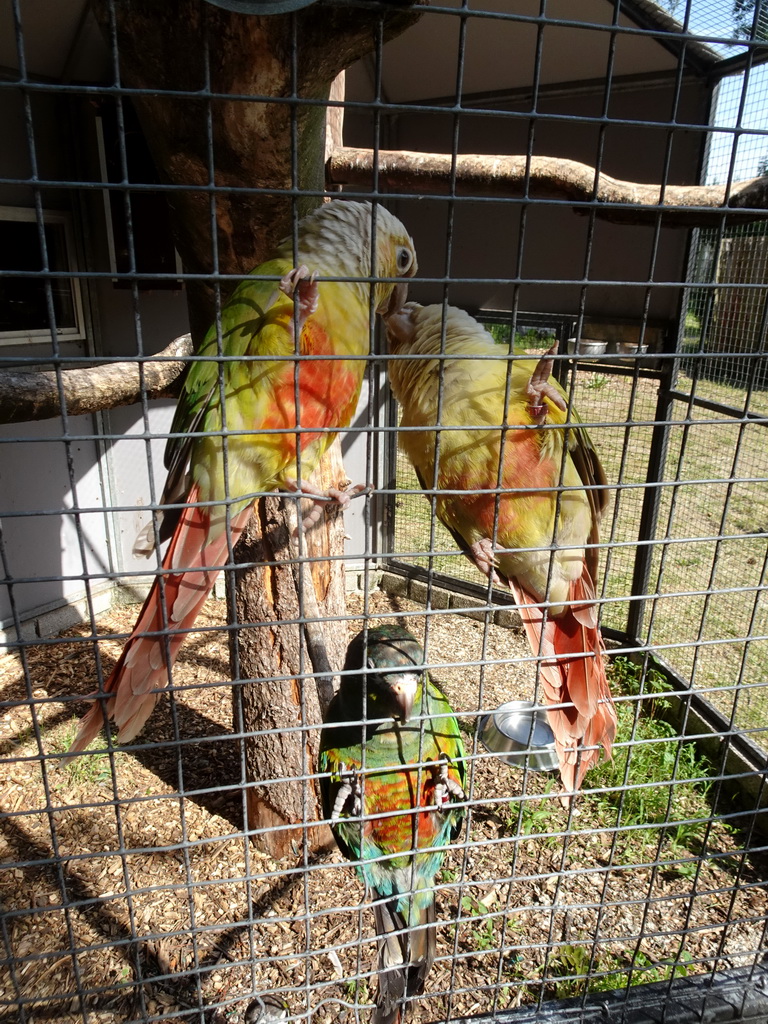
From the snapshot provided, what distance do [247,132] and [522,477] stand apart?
1118mm

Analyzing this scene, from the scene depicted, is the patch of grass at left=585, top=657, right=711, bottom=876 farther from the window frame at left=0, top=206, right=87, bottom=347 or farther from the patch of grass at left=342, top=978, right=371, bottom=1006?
the window frame at left=0, top=206, right=87, bottom=347

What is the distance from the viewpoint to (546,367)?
1612 mm

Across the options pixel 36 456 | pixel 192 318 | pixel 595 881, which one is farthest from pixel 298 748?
pixel 36 456

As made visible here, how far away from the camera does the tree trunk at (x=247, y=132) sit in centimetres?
111

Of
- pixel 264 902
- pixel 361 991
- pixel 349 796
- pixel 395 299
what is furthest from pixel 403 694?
pixel 264 902

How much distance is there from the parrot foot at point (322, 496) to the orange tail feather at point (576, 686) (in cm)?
49

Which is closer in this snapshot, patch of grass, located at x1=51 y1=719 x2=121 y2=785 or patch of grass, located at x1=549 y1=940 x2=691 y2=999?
patch of grass, located at x1=549 y1=940 x2=691 y2=999

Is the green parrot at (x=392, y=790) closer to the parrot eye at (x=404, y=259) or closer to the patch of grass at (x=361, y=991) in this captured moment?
the patch of grass at (x=361, y=991)

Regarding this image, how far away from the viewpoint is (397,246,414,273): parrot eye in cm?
196

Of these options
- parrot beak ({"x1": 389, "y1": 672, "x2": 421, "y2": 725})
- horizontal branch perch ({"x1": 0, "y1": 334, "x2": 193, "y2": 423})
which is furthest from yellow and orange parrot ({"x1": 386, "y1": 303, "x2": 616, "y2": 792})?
horizontal branch perch ({"x1": 0, "y1": 334, "x2": 193, "y2": 423})

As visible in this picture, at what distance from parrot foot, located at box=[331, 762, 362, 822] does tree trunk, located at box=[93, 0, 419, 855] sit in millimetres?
231

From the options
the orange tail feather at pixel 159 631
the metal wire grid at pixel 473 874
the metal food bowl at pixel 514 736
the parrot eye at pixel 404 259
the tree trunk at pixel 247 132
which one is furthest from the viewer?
the metal food bowl at pixel 514 736

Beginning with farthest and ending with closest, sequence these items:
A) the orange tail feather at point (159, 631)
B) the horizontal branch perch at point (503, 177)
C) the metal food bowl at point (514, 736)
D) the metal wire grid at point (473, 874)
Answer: the metal food bowl at point (514, 736)
the horizontal branch perch at point (503, 177)
the metal wire grid at point (473, 874)
the orange tail feather at point (159, 631)

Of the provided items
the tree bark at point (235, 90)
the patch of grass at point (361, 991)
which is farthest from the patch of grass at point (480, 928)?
the tree bark at point (235, 90)
